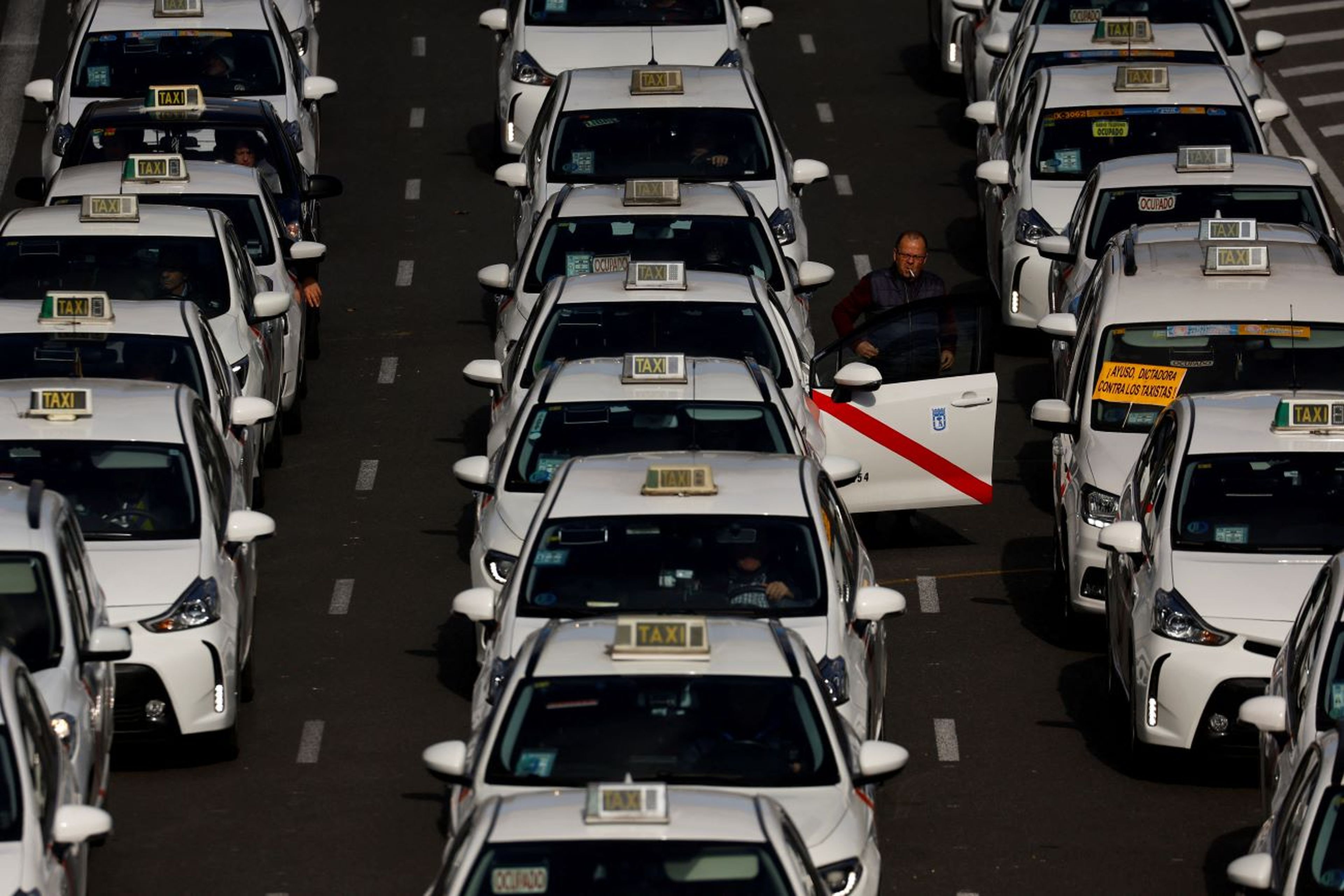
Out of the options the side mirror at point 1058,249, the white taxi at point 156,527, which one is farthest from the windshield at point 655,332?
the side mirror at point 1058,249

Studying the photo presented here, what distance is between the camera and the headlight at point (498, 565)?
16406mm

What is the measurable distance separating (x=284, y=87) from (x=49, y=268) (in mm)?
6126

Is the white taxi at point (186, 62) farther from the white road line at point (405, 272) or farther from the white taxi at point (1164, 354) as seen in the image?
the white taxi at point (1164, 354)

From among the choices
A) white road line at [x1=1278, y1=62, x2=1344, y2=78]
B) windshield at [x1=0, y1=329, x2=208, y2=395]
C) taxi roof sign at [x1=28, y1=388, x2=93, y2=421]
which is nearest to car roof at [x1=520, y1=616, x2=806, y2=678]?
taxi roof sign at [x1=28, y1=388, x2=93, y2=421]

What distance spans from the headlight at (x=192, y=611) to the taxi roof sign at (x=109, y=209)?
5.42 metres

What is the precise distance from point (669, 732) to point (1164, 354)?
22.9ft

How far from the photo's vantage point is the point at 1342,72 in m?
31.9

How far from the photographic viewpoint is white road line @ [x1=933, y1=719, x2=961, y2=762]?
16.1m

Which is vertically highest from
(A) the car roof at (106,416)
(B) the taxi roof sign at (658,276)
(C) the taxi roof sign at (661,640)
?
(C) the taxi roof sign at (661,640)

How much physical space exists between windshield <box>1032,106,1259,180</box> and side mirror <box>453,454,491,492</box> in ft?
26.3

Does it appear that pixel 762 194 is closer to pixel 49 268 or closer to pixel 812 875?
pixel 49 268

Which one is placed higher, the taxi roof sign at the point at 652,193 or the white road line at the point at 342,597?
the taxi roof sign at the point at 652,193

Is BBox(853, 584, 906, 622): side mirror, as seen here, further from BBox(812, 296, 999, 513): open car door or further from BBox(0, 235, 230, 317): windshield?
BBox(0, 235, 230, 317): windshield

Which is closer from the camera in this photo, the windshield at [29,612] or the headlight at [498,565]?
Answer: the windshield at [29,612]
